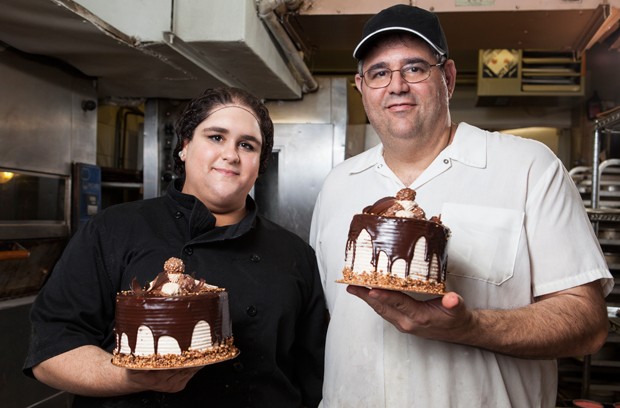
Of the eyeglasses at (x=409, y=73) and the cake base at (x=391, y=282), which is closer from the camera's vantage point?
the cake base at (x=391, y=282)

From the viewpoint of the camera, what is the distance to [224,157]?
183 cm

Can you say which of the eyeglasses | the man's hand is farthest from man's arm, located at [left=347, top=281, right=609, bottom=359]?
the eyeglasses

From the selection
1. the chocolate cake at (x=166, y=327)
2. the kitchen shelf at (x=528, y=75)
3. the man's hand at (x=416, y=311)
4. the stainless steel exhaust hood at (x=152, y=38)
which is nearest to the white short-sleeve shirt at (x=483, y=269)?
the man's hand at (x=416, y=311)

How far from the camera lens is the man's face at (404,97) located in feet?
5.51

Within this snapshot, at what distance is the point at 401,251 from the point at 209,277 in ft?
2.13

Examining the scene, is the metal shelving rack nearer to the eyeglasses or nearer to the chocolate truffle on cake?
the eyeglasses

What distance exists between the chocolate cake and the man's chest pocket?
27.5 inches

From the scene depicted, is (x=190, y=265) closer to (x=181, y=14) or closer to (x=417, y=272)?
(x=417, y=272)

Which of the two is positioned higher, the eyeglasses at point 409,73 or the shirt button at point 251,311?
the eyeglasses at point 409,73

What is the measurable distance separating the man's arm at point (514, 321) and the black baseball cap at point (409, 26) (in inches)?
30.2

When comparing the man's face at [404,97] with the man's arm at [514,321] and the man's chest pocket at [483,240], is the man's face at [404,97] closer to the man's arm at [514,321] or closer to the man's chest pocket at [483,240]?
the man's chest pocket at [483,240]

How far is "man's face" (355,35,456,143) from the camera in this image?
168 cm

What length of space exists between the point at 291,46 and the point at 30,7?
154 centimetres

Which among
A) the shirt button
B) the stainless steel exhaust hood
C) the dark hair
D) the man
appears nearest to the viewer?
A: the man
